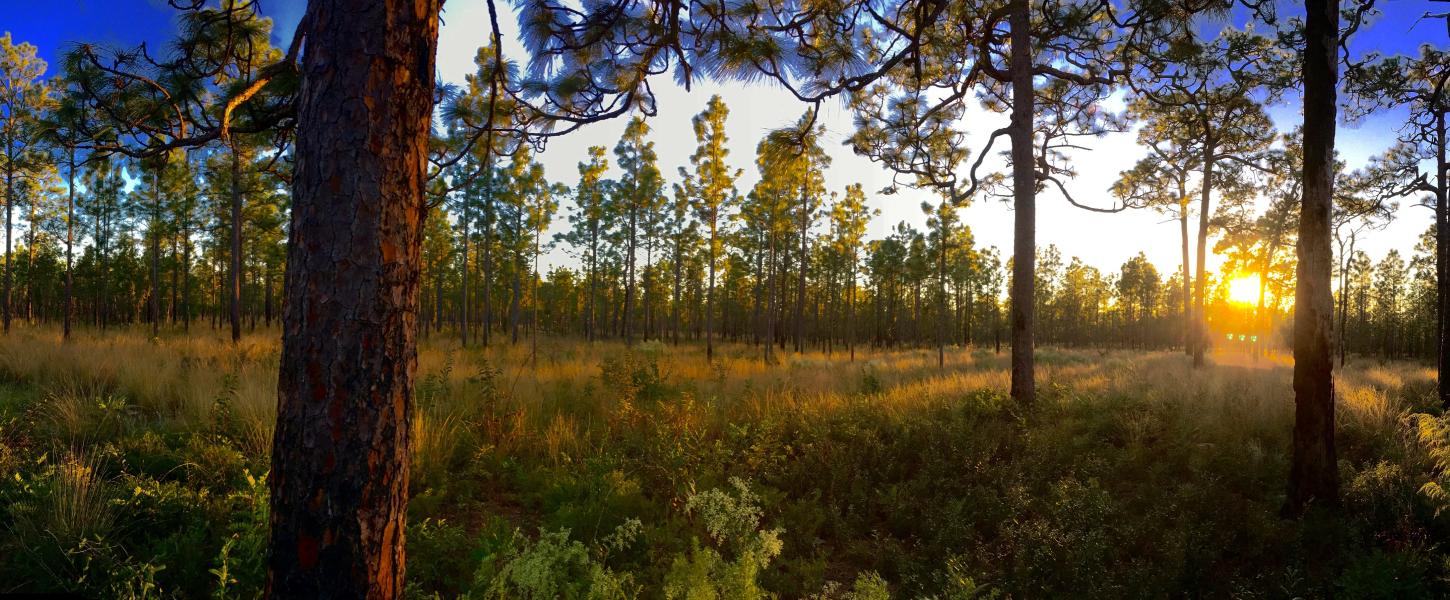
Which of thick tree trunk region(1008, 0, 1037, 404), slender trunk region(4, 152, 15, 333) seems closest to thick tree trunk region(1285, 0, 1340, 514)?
thick tree trunk region(1008, 0, 1037, 404)

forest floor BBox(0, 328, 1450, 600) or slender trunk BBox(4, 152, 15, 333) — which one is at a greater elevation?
slender trunk BBox(4, 152, 15, 333)

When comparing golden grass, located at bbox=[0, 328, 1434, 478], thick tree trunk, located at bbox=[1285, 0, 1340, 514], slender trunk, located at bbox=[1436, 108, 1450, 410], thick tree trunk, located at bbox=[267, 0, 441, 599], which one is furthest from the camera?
slender trunk, located at bbox=[1436, 108, 1450, 410]

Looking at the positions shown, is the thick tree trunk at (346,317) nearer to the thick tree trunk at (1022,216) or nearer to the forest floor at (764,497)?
the forest floor at (764,497)

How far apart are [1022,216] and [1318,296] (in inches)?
123

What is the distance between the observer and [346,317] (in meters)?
1.50

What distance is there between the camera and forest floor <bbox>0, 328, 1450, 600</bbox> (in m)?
2.81

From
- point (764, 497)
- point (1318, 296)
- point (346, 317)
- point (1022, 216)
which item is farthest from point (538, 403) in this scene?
point (1318, 296)

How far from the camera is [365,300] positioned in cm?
151

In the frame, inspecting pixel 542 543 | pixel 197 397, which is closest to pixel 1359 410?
pixel 542 543

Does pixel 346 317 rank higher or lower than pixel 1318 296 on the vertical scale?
lower

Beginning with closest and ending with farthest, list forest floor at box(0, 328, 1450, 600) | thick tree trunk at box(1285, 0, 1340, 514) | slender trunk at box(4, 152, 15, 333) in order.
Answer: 1. forest floor at box(0, 328, 1450, 600)
2. thick tree trunk at box(1285, 0, 1340, 514)
3. slender trunk at box(4, 152, 15, 333)

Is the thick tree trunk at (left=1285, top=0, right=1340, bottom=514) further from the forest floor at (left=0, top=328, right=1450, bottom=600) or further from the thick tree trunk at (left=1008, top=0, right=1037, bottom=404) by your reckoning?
the thick tree trunk at (left=1008, top=0, right=1037, bottom=404)

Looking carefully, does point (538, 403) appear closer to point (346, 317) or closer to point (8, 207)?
point (346, 317)

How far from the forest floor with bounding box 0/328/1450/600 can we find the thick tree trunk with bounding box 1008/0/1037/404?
53cm
